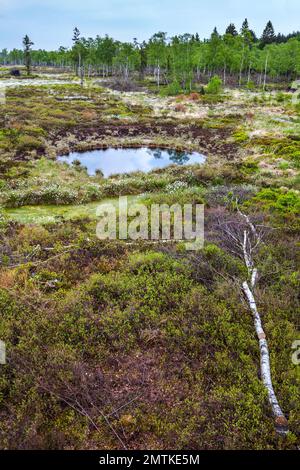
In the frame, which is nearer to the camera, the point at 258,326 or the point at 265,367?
the point at 265,367

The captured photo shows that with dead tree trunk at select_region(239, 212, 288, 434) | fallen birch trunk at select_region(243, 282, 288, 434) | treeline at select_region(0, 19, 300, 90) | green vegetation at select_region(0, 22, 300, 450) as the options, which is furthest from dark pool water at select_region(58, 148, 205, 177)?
treeline at select_region(0, 19, 300, 90)

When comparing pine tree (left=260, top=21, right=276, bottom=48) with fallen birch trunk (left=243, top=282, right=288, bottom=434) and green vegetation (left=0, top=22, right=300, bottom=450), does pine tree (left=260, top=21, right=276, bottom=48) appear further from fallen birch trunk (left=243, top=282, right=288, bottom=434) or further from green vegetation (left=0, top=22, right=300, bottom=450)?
fallen birch trunk (left=243, top=282, right=288, bottom=434)

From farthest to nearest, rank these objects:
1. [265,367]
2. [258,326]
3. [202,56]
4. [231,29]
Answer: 1. [231,29]
2. [202,56]
3. [258,326]
4. [265,367]

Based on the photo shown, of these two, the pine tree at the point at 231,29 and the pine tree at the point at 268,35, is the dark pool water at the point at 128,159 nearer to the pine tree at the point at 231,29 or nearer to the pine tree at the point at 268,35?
the pine tree at the point at 231,29

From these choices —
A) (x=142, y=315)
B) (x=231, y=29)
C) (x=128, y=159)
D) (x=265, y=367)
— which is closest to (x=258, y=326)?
(x=265, y=367)

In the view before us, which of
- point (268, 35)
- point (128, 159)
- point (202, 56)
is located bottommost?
point (128, 159)

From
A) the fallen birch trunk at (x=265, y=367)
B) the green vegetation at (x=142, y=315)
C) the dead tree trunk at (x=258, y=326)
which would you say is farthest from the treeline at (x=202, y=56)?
the fallen birch trunk at (x=265, y=367)

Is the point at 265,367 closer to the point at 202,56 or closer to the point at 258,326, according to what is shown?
the point at 258,326
